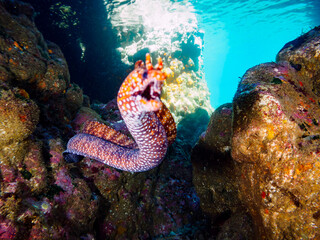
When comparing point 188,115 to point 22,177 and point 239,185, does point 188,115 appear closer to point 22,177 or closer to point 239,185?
point 239,185

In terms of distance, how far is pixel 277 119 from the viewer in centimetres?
258

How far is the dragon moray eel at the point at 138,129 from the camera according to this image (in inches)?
75.5

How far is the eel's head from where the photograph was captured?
1.86 meters

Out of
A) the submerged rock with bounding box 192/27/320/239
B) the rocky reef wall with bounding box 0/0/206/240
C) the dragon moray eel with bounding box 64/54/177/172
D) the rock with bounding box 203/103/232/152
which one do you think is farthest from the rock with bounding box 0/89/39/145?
the rock with bounding box 203/103/232/152

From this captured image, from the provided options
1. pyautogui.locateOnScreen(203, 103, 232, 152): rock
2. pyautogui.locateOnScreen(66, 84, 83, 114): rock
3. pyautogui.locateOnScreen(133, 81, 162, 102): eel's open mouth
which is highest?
pyautogui.locateOnScreen(133, 81, 162, 102): eel's open mouth

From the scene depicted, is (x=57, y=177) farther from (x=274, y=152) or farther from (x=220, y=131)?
(x=274, y=152)

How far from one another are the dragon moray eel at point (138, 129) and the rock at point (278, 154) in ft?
4.81

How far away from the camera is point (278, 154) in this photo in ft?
8.42

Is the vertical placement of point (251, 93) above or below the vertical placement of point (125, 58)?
above

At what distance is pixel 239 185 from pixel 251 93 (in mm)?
2081

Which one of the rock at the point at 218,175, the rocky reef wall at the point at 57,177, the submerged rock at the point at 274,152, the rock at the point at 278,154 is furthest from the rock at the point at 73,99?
the rock at the point at 278,154

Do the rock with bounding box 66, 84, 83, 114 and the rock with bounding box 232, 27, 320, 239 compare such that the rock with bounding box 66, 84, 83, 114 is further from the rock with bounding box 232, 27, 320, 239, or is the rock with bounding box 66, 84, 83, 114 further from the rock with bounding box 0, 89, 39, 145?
the rock with bounding box 232, 27, 320, 239

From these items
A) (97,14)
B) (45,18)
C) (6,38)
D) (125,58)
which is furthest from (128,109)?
(97,14)

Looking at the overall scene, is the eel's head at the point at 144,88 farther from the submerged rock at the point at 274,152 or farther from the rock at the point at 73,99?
the rock at the point at 73,99
